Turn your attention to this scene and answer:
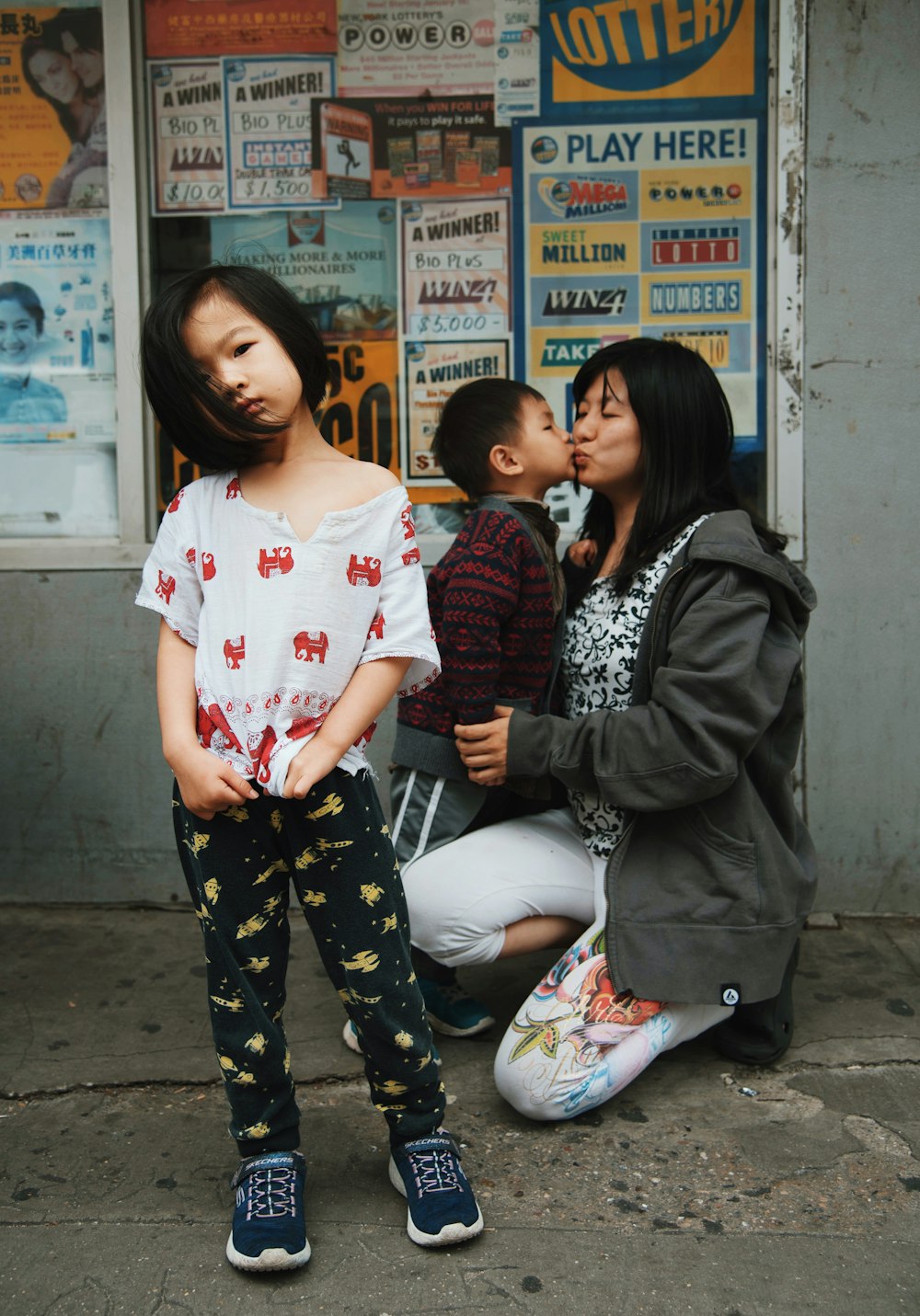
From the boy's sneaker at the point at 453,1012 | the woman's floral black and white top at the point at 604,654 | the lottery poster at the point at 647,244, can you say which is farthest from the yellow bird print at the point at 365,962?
the lottery poster at the point at 647,244

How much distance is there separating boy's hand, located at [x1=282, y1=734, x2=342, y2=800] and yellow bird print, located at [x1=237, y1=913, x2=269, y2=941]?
24 cm

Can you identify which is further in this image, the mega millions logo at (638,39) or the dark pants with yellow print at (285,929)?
the mega millions logo at (638,39)

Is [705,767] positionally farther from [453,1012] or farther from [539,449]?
[453,1012]

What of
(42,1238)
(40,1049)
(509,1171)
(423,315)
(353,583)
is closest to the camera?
(353,583)

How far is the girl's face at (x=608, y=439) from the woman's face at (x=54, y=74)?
214cm

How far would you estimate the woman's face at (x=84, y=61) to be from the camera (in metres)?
3.65

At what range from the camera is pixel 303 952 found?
3445 millimetres

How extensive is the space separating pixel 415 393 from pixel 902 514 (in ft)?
4.95

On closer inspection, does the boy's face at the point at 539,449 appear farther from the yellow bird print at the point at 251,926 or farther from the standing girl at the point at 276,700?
the yellow bird print at the point at 251,926

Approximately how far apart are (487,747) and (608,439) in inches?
28.2

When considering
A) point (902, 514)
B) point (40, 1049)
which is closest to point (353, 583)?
point (40, 1049)

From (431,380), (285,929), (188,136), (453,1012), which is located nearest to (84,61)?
(188,136)

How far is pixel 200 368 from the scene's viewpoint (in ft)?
6.32

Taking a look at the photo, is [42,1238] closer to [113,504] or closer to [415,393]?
[113,504]
